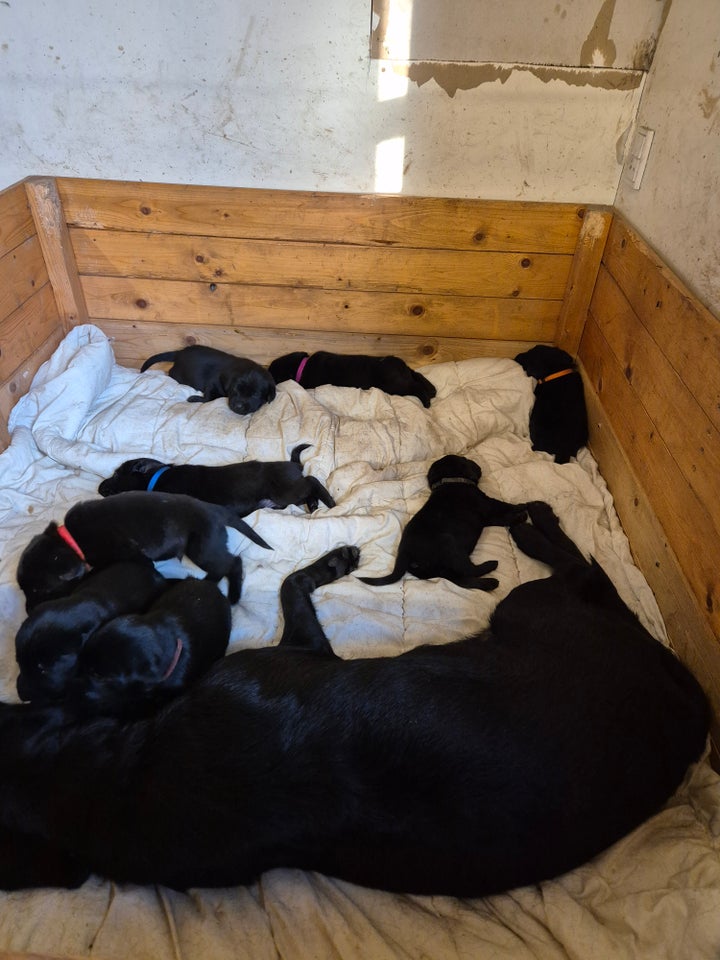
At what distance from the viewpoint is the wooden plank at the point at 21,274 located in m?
2.53

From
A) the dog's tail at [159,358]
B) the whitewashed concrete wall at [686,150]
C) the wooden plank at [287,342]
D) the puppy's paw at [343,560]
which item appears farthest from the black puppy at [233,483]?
the whitewashed concrete wall at [686,150]

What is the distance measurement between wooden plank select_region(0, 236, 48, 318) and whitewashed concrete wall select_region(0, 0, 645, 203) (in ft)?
1.27

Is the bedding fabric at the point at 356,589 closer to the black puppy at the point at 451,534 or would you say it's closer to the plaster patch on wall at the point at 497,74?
the black puppy at the point at 451,534

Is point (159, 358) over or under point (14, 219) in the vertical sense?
under

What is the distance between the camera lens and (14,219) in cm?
260

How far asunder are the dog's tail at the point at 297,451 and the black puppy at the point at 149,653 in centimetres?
88

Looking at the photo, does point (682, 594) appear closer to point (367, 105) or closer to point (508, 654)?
point (508, 654)

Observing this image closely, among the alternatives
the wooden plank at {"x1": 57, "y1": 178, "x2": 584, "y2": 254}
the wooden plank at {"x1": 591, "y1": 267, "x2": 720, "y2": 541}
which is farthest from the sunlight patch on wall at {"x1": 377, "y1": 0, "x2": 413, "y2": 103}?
the wooden plank at {"x1": 591, "y1": 267, "x2": 720, "y2": 541}

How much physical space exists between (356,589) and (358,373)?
4.11 feet

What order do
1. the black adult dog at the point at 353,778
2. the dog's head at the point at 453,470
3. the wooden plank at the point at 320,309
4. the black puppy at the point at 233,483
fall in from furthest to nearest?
the wooden plank at the point at 320,309
the dog's head at the point at 453,470
the black puppy at the point at 233,483
the black adult dog at the point at 353,778

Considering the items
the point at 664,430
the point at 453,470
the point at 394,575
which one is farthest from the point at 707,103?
the point at 394,575

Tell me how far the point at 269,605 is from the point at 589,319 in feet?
6.64

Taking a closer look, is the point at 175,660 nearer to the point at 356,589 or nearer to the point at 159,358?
the point at 356,589

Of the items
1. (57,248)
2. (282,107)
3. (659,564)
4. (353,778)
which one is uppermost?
(282,107)
